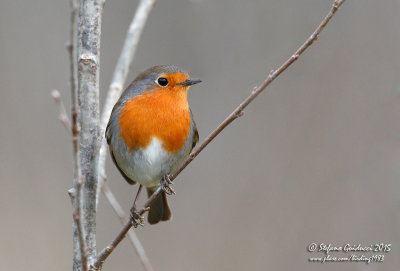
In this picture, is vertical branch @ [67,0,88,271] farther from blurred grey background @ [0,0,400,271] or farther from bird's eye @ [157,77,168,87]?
blurred grey background @ [0,0,400,271]

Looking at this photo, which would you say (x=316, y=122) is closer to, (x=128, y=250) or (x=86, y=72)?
(x=128, y=250)

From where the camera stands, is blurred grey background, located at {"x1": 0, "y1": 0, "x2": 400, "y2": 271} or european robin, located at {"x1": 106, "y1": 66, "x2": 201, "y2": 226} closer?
european robin, located at {"x1": 106, "y1": 66, "x2": 201, "y2": 226}

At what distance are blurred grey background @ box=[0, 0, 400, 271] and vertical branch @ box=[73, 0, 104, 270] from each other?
2.48 metres

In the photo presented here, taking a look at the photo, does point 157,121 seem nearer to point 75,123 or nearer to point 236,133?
point 75,123

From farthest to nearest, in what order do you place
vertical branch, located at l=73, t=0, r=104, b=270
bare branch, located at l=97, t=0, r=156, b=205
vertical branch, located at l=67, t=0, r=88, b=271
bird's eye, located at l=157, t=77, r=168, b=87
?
1. bird's eye, located at l=157, t=77, r=168, b=87
2. bare branch, located at l=97, t=0, r=156, b=205
3. vertical branch, located at l=73, t=0, r=104, b=270
4. vertical branch, located at l=67, t=0, r=88, b=271

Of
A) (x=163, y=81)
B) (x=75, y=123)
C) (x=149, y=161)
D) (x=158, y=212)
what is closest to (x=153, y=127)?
(x=149, y=161)

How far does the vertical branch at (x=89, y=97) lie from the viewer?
277 centimetres

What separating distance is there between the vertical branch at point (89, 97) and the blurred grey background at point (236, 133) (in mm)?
2476

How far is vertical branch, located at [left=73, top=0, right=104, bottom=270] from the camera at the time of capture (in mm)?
2773

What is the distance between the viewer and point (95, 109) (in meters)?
2.78

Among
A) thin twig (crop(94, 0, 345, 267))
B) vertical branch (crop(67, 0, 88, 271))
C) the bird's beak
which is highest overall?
the bird's beak

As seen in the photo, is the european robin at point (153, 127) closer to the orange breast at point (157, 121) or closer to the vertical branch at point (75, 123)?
the orange breast at point (157, 121)

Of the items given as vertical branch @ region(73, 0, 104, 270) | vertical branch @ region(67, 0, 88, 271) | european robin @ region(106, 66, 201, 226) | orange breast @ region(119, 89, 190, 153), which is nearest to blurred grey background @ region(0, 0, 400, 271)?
european robin @ region(106, 66, 201, 226)

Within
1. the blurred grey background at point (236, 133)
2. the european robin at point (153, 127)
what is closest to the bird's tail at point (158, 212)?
the european robin at point (153, 127)
